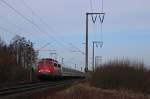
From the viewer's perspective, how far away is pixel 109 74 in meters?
37.8

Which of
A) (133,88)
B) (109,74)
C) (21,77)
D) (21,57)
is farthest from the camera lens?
(21,57)

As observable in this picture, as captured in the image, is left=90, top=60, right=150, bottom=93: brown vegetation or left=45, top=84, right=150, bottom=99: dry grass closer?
left=45, top=84, right=150, bottom=99: dry grass

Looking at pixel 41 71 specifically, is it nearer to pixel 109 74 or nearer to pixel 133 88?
pixel 109 74

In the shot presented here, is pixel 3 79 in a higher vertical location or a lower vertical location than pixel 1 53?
lower

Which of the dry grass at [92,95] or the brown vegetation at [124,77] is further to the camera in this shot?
the brown vegetation at [124,77]

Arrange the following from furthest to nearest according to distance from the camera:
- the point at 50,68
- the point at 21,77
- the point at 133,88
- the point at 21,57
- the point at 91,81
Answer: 1. the point at 21,57
2. the point at 21,77
3. the point at 50,68
4. the point at 91,81
5. the point at 133,88

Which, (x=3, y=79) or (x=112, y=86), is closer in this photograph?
(x=112, y=86)

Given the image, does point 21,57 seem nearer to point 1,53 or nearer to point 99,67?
point 1,53

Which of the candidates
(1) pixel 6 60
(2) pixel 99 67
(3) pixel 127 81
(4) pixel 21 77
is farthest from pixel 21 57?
(3) pixel 127 81

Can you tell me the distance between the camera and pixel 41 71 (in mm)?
62875

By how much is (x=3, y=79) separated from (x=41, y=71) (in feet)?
18.9

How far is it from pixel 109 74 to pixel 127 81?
2658 mm

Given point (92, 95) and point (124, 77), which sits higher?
point (124, 77)

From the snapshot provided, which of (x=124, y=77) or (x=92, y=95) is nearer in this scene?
(x=92, y=95)
